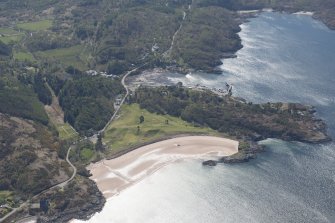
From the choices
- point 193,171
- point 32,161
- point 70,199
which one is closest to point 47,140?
point 32,161

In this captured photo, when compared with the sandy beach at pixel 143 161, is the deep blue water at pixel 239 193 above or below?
above

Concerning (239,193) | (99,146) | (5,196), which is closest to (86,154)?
(99,146)

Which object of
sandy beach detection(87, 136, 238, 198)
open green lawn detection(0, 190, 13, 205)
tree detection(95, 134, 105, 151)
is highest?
open green lawn detection(0, 190, 13, 205)

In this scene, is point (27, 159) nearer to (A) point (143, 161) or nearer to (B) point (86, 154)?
(B) point (86, 154)

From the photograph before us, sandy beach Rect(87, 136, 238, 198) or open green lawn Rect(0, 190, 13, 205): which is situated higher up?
open green lawn Rect(0, 190, 13, 205)

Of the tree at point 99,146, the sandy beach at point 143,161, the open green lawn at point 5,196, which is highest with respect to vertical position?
the open green lawn at point 5,196

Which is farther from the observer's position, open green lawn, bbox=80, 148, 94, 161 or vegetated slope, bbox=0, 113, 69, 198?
open green lawn, bbox=80, 148, 94, 161

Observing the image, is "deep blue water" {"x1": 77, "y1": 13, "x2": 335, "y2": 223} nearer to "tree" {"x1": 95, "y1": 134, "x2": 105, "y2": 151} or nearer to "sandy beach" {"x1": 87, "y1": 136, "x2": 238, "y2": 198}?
"sandy beach" {"x1": 87, "y1": 136, "x2": 238, "y2": 198}

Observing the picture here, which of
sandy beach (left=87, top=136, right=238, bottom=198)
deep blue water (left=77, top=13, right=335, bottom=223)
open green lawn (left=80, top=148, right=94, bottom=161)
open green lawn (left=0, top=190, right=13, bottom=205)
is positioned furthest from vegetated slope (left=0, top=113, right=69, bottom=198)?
deep blue water (left=77, top=13, right=335, bottom=223)

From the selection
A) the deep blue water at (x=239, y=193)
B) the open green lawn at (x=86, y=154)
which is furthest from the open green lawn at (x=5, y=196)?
the open green lawn at (x=86, y=154)

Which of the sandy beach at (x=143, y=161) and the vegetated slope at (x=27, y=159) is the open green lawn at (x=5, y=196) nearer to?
the vegetated slope at (x=27, y=159)
